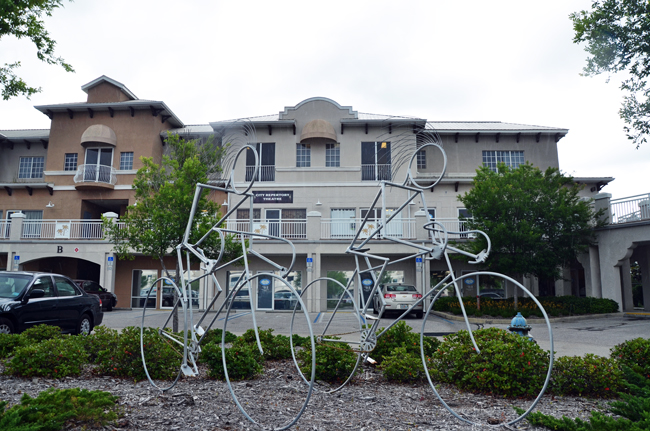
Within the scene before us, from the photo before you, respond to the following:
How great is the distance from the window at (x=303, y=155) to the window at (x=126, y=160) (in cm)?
1054

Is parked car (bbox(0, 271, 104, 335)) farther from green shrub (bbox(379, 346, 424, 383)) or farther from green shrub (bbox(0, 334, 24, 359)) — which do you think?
green shrub (bbox(379, 346, 424, 383))

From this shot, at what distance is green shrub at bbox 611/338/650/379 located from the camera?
5.80m

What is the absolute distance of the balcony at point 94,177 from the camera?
2777 centimetres

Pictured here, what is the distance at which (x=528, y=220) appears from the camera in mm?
20500

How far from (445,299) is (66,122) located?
2578 cm

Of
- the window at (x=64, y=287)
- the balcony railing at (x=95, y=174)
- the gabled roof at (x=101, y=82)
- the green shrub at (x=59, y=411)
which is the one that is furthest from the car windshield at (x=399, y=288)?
the gabled roof at (x=101, y=82)

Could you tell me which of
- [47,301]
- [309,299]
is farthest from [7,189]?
[47,301]

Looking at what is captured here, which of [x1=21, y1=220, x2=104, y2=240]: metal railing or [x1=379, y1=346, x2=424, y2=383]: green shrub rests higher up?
[x1=21, y1=220, x2=104, y2=240]: metal railing

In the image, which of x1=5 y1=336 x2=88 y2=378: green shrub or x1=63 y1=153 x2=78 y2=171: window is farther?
x1=63 y1=153 x2=78 y2=171: window

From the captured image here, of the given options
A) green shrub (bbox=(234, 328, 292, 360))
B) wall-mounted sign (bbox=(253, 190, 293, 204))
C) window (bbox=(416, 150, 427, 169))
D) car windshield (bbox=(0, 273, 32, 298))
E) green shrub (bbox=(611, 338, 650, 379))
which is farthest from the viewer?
window (bbox=(416, 150, 427, 169))

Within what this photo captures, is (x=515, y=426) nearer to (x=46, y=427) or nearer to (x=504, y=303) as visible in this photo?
(x=46, y=427)

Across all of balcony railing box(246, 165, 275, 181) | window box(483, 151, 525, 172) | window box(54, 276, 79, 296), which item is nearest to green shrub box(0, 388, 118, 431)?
window box(54, 276, 79, 296)

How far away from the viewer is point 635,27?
49.9 feet

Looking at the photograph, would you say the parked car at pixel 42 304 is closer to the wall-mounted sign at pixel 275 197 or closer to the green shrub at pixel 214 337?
the green shrub at pixel 214 337
